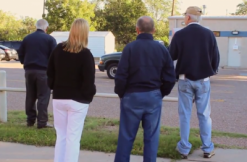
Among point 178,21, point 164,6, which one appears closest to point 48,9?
point 178,21

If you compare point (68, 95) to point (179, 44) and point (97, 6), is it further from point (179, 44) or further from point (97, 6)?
point (97, 6)

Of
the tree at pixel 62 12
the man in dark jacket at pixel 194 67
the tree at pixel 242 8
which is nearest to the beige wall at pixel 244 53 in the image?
the tree at pixel 62 12

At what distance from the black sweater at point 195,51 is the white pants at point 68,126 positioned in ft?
4.88

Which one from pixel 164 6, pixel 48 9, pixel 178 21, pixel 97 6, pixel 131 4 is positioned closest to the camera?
pixel 178 21

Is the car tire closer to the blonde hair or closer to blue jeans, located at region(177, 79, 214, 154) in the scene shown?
blue jeans, located at region(177, 79, 214, 154)

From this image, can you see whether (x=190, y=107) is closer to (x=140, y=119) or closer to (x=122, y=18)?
(x=140, y=119)

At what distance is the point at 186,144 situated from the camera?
5094 millimetres

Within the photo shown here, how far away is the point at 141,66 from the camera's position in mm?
4137

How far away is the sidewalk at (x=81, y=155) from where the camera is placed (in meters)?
5.10

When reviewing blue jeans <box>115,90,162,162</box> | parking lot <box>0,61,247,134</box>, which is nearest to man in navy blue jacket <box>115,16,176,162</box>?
blue jeans <box>115,90,162,162</box>

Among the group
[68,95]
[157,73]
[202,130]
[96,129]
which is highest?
[157,73]

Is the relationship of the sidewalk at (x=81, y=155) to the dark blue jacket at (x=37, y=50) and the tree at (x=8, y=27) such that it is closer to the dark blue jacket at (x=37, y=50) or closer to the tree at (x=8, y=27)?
the dark blue jacket at (x=37, y=50)

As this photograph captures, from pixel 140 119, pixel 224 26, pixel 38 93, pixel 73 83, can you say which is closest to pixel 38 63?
pixel 38 93

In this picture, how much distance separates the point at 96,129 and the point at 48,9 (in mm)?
39272
